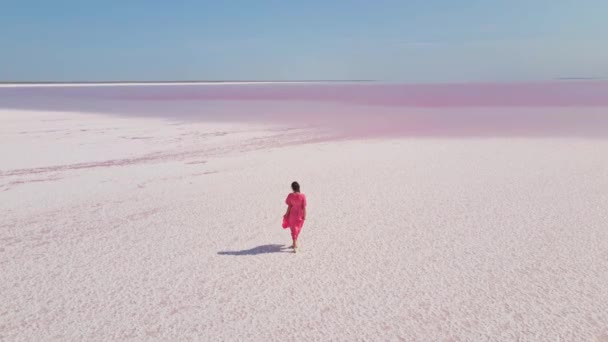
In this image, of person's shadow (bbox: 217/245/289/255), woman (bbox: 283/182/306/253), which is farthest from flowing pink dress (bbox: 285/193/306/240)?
person's shadow (bbox: 217/245/289/255)

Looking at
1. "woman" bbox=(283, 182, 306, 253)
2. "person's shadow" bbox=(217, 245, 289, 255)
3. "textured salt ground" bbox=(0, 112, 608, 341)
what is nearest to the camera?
"textured salt ground" bbox=(0, 112, 608, 341)

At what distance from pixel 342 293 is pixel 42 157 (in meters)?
11.2

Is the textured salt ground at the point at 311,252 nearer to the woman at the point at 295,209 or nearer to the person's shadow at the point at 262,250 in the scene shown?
the person's shadow at the point at 262,250

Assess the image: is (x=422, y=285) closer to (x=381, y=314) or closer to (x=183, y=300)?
(x=381, y=314)

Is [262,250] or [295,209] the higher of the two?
[295,209]

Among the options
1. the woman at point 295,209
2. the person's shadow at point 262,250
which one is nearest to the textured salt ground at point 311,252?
the person's shadow at point 262,250

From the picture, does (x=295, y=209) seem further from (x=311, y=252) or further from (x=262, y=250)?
(x=262, y=250)

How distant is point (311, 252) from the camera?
607 cm

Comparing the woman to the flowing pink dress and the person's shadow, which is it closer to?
the flowing pink dress

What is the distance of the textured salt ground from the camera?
172 inches

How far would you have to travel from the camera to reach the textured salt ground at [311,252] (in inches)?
172

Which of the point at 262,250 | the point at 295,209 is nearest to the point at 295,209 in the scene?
the point at 295,209

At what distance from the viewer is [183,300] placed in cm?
478

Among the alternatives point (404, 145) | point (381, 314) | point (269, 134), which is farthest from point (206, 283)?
point (269, 134)
